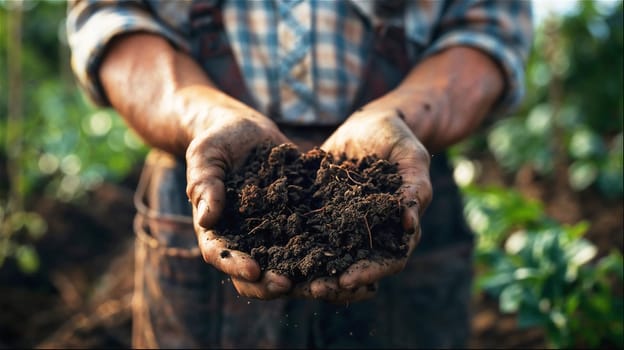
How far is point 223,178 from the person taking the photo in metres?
1.59

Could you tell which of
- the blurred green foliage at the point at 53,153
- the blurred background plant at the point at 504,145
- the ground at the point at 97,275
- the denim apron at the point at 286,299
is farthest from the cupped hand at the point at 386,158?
the blurred green foliage at the point at 53,153

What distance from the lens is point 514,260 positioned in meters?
2.33

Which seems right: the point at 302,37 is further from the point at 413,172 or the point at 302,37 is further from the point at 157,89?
the point at 413,172

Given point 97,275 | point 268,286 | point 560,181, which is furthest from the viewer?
point 560,181

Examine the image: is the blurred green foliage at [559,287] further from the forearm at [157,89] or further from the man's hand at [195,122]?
the forearm at [157,89]

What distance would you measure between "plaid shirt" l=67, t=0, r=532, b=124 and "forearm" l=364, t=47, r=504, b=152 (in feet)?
0.12

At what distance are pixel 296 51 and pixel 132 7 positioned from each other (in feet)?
1.58

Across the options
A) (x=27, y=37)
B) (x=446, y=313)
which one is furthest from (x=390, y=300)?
(x=27, y=37)

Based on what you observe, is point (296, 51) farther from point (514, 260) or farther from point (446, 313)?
point (514, 260)

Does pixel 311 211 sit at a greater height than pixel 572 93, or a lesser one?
greater

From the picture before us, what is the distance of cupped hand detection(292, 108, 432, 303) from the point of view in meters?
1.42

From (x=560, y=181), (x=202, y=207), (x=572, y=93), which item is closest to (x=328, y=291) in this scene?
(x=202, y=207)

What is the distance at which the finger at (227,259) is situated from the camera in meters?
1.41

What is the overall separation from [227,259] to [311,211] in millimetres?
233
